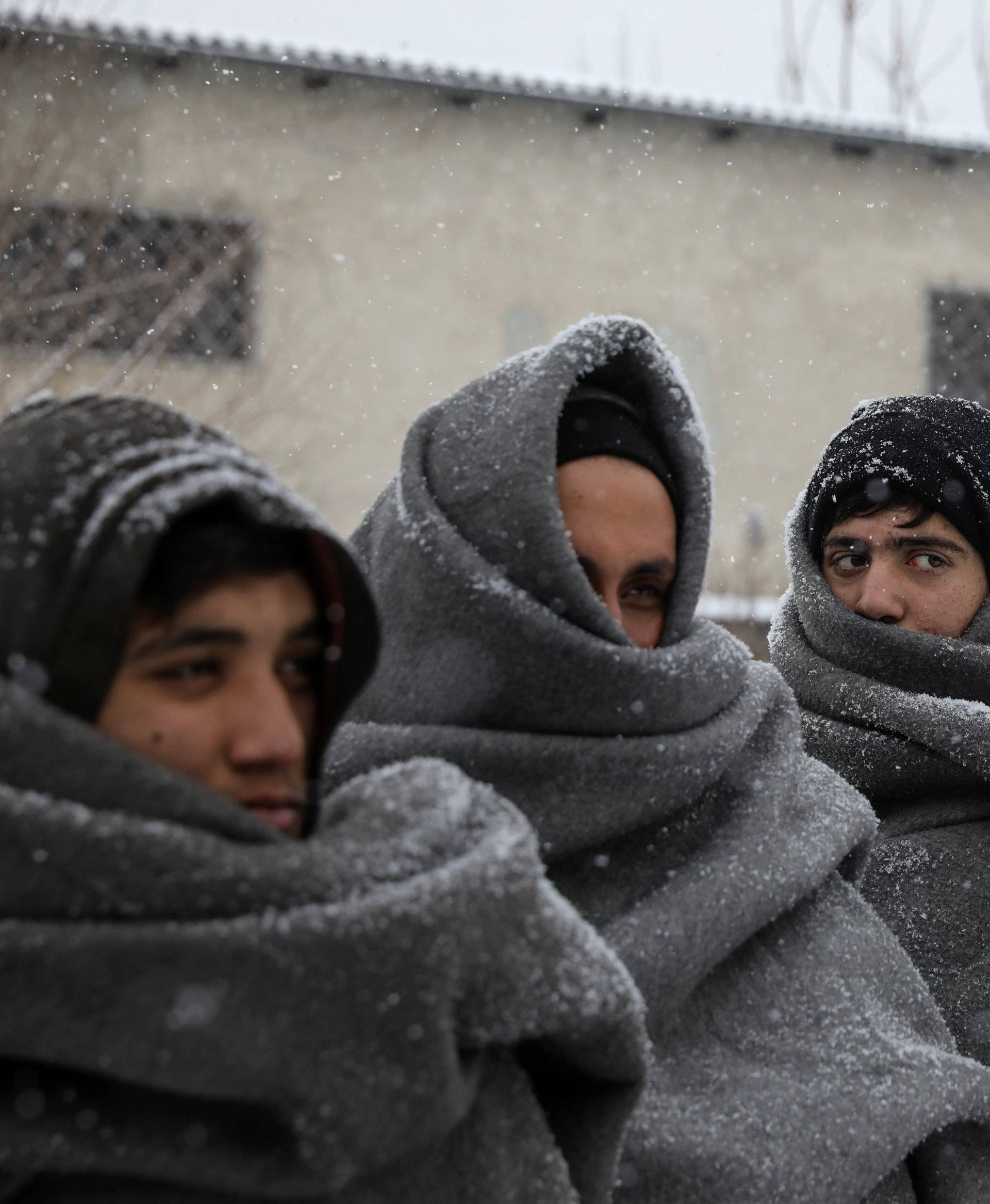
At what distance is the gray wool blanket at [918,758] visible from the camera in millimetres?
2061

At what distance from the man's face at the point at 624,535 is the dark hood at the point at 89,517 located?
53 cm

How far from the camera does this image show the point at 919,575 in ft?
7.37

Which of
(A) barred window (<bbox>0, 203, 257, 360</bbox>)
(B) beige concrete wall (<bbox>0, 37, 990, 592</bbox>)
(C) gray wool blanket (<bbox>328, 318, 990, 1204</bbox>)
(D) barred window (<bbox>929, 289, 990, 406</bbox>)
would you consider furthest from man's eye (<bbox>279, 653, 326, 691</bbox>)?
(D) barred window (<bbox>929, 289, 990, 406</bbox>)

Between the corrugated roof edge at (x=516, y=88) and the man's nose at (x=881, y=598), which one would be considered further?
the corrugated roof edge at (x=516, y=88)

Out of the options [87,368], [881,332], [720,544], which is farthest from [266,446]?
[881,332]

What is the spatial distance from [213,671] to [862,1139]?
90 centimetres

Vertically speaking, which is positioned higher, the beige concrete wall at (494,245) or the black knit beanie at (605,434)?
the black knit beanie at (605,434)

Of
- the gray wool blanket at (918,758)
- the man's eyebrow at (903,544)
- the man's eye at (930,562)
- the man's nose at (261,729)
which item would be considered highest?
the man's nose at (261,729)

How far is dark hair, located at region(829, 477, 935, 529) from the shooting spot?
7.33ft

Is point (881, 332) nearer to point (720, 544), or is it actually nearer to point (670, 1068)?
point (720, 544)

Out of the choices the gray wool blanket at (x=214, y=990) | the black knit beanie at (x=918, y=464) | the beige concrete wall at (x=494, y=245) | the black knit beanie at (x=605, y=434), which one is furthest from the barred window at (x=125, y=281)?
the gray wool blanket at (x=214, y=990)

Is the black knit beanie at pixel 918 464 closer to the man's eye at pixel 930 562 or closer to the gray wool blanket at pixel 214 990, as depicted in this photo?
the man's eye at pixel 930 562

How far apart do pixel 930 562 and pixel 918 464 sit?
0.16 m

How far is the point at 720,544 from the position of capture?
9.47 metres
